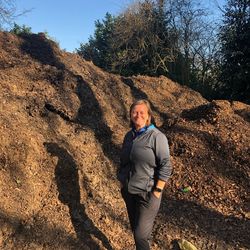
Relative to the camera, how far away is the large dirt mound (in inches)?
214

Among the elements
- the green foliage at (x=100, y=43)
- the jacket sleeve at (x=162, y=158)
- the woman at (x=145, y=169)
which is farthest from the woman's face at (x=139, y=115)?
the green foliage at (x=100, y=43)

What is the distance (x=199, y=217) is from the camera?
6.26 metres

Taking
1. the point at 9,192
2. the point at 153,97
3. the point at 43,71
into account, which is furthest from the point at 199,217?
the point at 153,97

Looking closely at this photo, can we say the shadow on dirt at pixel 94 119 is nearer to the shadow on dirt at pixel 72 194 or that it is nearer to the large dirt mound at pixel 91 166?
the large dirt mound at pixel 91 166

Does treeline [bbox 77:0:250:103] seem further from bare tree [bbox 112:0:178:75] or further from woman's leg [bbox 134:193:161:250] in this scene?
woman's leg [bbox 134:193:161:250]

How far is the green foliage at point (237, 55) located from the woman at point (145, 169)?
1017 centimetres

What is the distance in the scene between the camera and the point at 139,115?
4.46 meters

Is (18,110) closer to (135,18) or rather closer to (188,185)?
(188,185)

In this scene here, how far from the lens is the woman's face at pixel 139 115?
4.46 m

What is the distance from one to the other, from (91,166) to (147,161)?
249cm

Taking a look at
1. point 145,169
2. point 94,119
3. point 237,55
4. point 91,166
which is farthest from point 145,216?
point 237,55

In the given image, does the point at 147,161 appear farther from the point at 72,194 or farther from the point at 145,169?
the point at 72,194

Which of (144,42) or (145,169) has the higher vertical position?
(144,42)

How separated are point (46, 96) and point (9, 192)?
2965 millimetres
